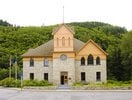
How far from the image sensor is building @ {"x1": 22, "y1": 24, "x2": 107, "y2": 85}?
6525 cm

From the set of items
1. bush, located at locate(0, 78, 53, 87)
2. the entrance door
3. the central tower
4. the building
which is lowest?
bush, located at locate(0, 78, 53, 87)

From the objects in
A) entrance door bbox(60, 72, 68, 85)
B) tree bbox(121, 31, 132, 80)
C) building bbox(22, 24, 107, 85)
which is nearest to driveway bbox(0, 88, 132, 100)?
building bbox(22, 24, 107, 85)

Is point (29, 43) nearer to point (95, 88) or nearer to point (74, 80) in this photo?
point (74, 80)

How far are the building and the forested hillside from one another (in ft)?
39.6

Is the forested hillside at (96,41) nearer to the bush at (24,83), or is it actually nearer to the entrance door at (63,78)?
the bush at (24,83)

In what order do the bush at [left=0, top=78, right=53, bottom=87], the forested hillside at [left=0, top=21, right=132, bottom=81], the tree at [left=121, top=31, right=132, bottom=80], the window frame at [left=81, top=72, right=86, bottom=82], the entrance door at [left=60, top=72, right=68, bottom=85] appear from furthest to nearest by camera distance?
the forested hillside at [left=0, top=21, right=132, bottom=81], the tree at [left=121, top=31, right=132, bottom=80], the window frame at [left=81, top=72, right=86, bottom=82], the entrance door at [left=60, top=72, right=68, bottom=85], the bush at [left=0, top=78, right=53, bottom=87]

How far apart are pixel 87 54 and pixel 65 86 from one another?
722 centimetres

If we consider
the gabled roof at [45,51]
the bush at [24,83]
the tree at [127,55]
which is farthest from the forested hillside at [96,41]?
the bush at [24,83]

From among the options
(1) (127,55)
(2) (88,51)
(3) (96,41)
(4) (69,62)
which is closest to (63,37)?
(4) (69,62)

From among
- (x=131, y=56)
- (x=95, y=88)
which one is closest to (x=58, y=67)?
(x=95, y=88)

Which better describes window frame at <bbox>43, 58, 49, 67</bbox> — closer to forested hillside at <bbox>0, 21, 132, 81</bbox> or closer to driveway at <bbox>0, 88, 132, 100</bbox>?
forested hillside at <bbox>0, 21, 132, 81</bbox>

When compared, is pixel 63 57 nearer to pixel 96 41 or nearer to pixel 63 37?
pixel 63 37

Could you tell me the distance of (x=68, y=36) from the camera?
2574 inches

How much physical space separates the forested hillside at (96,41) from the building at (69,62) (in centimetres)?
1206
